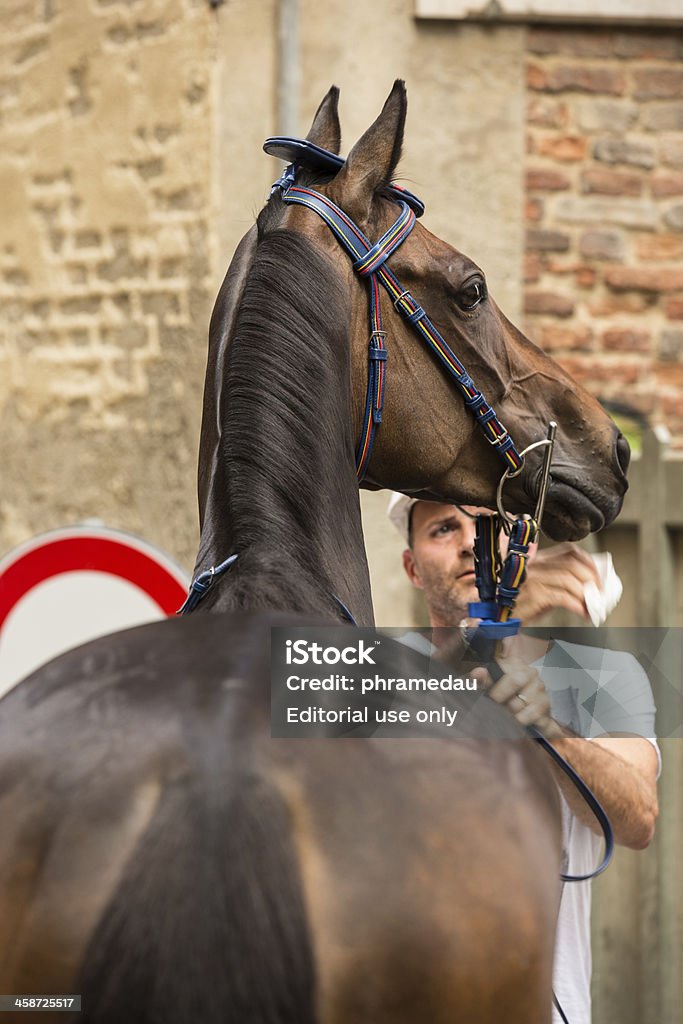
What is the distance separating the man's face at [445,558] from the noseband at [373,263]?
66 cm

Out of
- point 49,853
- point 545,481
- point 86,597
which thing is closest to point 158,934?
point 49,853

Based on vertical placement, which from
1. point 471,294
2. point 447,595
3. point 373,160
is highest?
point 373,160

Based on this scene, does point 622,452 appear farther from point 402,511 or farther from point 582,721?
point 402,511

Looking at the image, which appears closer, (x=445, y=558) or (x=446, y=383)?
(x=446, y=383)

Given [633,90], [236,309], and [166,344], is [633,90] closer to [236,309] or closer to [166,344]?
[166,344]

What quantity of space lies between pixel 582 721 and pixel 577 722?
3.2 inches

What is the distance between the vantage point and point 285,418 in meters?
2.05

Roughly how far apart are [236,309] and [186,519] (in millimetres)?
3478

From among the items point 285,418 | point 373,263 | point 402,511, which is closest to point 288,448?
point 285,418

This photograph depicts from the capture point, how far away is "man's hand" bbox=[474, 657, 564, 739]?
193 centimetres

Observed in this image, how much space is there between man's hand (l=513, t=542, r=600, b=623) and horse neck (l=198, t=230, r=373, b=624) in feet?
1.54

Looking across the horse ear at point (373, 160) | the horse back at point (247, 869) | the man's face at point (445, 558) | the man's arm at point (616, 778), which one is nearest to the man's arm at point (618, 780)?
the man's arm at point (616, 778)

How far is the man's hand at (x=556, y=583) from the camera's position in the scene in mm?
2498

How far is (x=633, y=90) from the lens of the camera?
569 centimetres
